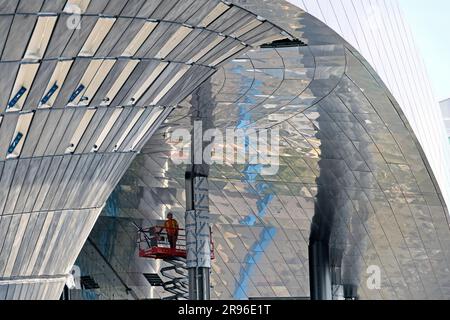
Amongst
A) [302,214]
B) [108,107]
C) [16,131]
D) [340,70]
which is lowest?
[16,131]

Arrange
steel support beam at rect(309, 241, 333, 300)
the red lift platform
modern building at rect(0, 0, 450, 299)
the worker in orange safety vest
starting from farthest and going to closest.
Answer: steel support beam at rect(309, 241, 333, 300) < the worker in orange safety vest < the red lift platform < modern building at rect(0, 0, 450, 299)

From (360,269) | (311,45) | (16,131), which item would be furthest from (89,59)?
(360,269)

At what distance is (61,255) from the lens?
3266 centimetres

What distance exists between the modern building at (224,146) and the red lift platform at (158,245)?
93cm

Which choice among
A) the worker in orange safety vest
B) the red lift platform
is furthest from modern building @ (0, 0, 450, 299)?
the worker in orange safety vest

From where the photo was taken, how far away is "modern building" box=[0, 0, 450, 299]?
2434 cm

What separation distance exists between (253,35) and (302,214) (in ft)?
82.2

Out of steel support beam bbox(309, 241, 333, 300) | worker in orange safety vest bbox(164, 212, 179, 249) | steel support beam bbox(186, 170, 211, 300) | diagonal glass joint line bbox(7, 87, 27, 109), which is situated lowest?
diagonal glass joint line bbox(7, 87, 27, 109)

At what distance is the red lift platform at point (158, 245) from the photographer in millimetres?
44594

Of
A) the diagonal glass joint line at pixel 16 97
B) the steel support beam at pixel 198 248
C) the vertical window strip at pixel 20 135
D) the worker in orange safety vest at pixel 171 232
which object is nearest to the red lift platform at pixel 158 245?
the worker in orange safety vest at pixel 171 232

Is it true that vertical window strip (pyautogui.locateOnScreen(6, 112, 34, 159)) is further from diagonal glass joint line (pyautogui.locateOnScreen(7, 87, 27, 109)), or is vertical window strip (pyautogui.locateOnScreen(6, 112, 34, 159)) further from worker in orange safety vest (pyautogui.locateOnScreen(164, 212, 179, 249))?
worker in orange safety vest (pyautogui.locateOnScreen(164, 212, 179, 249))

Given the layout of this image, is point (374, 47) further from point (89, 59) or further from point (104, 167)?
point (89, 59)

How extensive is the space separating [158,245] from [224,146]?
779 centimetres

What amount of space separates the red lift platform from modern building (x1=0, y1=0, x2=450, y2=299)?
0.93 meters
